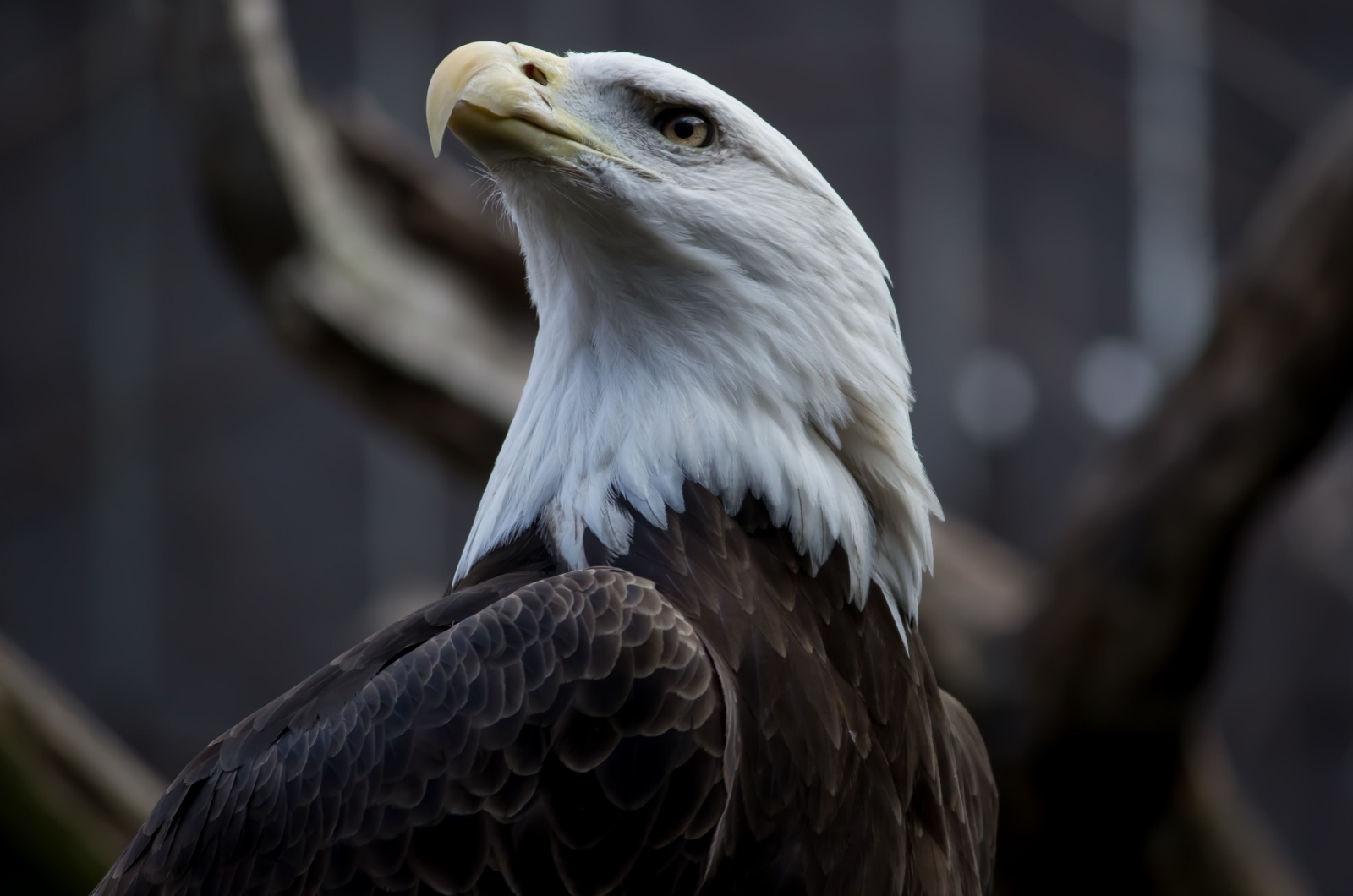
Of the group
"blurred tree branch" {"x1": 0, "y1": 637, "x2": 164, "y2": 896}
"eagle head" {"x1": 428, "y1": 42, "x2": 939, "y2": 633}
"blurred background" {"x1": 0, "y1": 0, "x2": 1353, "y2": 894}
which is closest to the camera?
"eagle head" {"x1": 428, "y1": 42, "x2": 939, "y2": 633}

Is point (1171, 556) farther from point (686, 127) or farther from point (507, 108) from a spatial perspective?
point (507, 108)

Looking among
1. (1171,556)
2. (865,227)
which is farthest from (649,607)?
(865,227)

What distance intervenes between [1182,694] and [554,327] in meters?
3.08

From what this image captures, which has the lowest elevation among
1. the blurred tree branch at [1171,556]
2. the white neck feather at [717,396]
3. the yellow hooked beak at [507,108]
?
the blurred tree branch at [1171,556]

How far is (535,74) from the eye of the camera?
236 centimetres

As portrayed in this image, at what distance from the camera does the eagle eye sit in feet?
7.95

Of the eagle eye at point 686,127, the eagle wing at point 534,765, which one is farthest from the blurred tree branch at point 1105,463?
the eagle wing at point 534,765

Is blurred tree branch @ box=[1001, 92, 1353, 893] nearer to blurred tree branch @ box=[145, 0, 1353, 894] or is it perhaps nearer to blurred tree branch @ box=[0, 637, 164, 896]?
blurred tree branch @ box=[145, 0, 1353, 894]

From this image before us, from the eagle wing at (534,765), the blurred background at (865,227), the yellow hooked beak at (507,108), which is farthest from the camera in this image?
the blurred background at (865,227)

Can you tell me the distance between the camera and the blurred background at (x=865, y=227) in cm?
800

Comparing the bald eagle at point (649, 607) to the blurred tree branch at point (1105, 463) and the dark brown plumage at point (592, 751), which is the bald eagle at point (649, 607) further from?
the blurred tree branch at point (1105, 463)

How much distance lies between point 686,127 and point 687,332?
37 centimetres

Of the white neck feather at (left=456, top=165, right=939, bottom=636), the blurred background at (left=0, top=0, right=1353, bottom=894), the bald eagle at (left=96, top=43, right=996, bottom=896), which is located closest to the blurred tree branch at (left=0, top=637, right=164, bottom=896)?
the bald eagle at (left=96, top=43, right=996, bottom=896)

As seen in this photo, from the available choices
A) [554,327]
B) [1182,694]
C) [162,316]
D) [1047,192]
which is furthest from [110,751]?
[1047,192]
